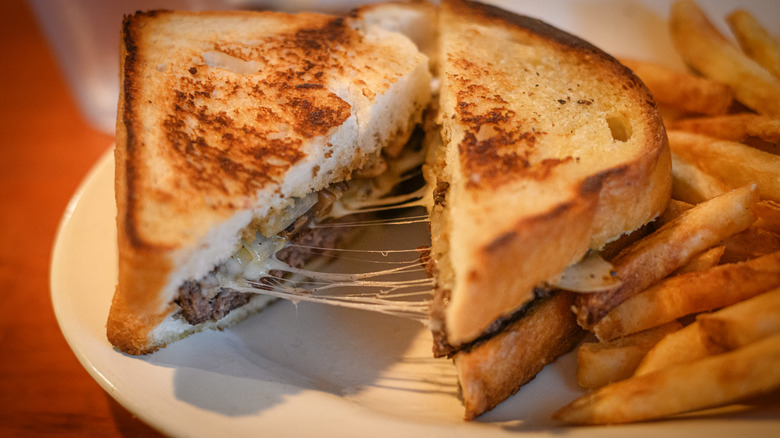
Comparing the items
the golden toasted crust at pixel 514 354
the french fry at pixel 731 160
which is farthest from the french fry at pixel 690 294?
the french fry at pixel 731 160

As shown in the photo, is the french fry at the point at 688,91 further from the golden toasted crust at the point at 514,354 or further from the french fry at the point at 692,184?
the golden toasted crust at the point at 514,354

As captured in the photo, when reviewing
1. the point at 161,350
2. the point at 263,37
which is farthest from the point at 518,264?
the point at 263,37

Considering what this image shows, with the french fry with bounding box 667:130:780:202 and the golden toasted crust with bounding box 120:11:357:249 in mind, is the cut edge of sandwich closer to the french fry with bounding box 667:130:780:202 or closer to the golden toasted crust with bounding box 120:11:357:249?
the french fry with bounding box 667:130:780:202

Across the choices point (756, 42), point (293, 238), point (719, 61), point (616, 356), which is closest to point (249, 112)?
point (293, 238)

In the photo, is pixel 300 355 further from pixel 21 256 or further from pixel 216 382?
pixel 21 256

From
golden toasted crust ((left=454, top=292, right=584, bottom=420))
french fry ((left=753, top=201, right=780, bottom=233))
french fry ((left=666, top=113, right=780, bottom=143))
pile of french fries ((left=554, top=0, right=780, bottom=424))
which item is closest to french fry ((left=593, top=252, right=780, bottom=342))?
pile of french fries ((left=554, top=0, right=780, bottom=424))
